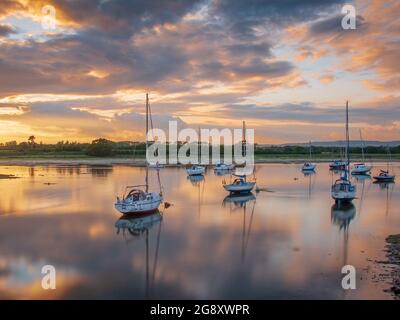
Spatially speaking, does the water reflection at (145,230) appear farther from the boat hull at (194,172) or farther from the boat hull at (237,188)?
the boat hull at (194,172)

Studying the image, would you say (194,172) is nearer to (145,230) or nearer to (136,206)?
(136,206)

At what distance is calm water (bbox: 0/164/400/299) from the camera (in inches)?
645

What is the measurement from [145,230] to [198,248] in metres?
5.82

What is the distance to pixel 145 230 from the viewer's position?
27.4 meters

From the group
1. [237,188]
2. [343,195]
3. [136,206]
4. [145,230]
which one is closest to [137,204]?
[136,206]

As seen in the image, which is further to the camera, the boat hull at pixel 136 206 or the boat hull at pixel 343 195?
the boat hull at pixel 343 195

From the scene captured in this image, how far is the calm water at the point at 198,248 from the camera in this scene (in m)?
16.4

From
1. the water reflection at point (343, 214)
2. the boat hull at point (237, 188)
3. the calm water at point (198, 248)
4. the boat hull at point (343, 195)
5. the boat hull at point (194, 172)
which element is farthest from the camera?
the boat hull at point (194, 172)

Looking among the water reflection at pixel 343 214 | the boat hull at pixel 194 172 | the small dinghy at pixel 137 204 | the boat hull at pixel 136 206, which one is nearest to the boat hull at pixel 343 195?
the water reflection at pixel 343 214

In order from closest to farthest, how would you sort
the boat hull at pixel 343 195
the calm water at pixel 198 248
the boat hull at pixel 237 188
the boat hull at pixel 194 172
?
the calm water at pixel 198 248, the boat hull at pixel 343 195, the boat hull at pixel 237 188, the boat hull at pixel 194 172

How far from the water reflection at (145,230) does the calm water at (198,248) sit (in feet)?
0.22

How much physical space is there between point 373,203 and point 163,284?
97.7 ft

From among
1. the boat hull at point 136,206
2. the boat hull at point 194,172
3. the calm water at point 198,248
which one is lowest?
the calm water at point 198,248
